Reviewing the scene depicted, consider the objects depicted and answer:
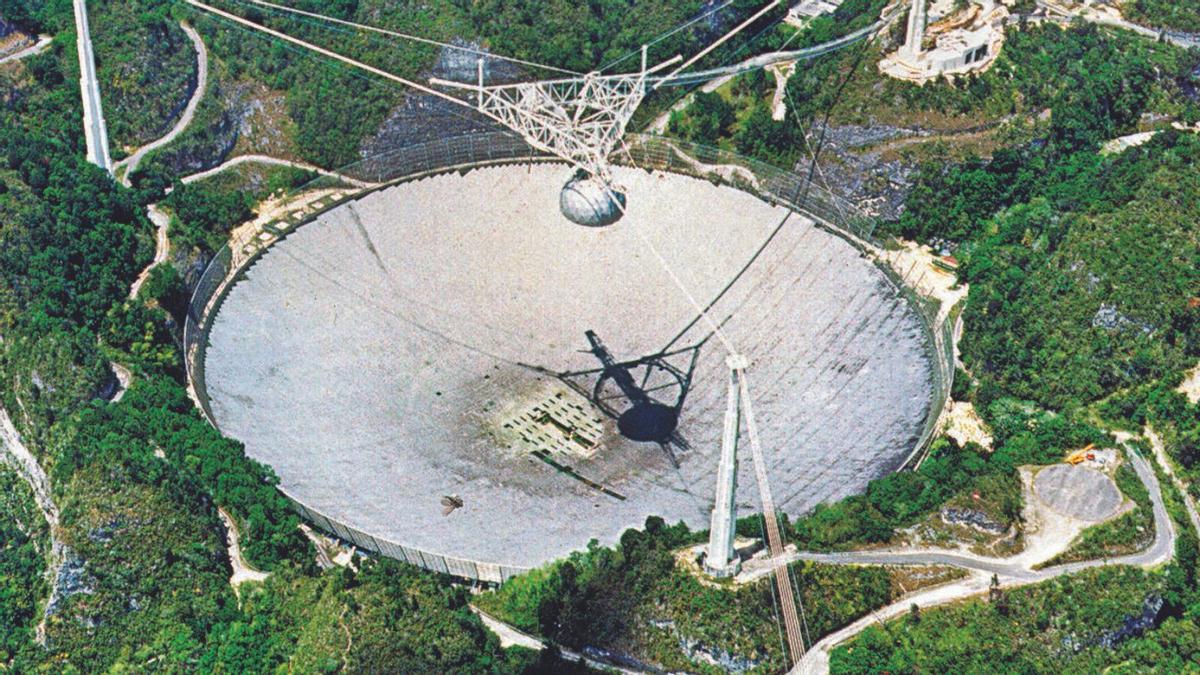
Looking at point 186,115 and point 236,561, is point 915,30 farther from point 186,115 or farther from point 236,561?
point 236,561

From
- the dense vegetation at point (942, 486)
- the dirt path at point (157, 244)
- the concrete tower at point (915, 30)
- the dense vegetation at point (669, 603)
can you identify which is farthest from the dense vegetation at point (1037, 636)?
the dirt path at point (157, 244)

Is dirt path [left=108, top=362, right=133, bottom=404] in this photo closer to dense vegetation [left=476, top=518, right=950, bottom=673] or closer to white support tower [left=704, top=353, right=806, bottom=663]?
dense vegetation [left=476, top=518, right=950, bottom=673]

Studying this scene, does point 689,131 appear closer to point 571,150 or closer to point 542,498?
point 571,150

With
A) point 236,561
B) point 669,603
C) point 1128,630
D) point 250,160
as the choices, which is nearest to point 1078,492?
point 1128,630

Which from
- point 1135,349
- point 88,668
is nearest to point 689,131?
point 1135,349

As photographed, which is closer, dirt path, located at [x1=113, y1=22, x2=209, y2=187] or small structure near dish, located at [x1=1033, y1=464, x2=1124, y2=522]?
small structure near dish, located at [x1=1033, y1=464, x2=1124, y2=522]

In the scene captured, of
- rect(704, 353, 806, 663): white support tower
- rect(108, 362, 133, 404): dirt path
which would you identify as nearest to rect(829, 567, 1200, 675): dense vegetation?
rect(704, 353, 806, 663): white support tower
